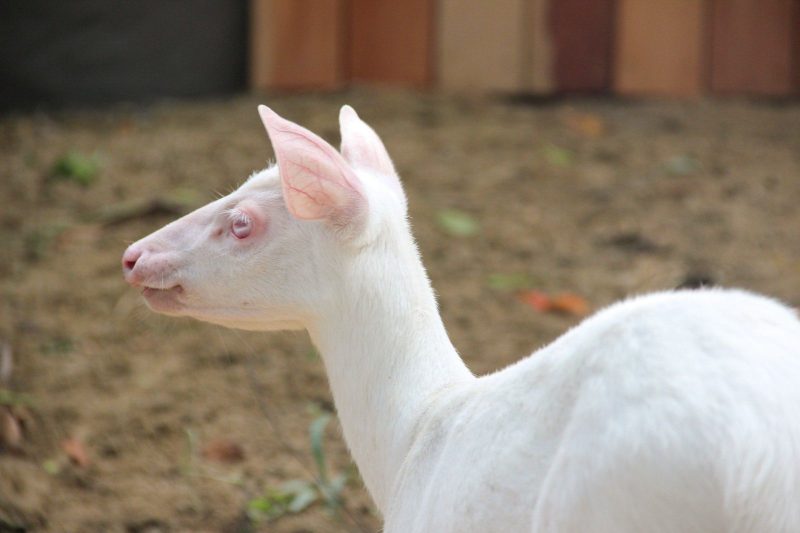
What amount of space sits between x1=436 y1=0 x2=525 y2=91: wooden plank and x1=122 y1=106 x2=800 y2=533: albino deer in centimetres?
429

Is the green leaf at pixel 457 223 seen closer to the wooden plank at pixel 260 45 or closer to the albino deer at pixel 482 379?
the wooden plank at pixel 260 45

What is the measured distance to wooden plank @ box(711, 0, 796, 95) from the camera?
7770 millimetres

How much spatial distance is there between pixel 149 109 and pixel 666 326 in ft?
19.6

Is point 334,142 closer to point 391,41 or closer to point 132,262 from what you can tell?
point 391,41

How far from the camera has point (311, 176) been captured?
2.91 m

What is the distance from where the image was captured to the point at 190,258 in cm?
323

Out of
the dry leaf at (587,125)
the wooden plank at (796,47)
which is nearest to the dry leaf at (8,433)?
the dry leaf at (587,125)

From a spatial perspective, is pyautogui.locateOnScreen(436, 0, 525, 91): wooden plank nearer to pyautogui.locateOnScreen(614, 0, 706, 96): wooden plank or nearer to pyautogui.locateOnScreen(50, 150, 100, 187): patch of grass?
pyautogui.locateOnScreen(614, 0, 706, 96): wooden plank

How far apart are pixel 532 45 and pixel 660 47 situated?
776 mm

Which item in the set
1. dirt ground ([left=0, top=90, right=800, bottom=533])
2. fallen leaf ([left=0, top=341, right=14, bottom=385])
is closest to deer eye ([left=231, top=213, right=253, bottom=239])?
dirt ground ([left=0, top=90, right=800, bottom=533])

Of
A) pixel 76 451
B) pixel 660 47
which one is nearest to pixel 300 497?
pixel 76 451

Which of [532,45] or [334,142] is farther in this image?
[532,45]

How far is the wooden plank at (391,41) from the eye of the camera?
7.64m

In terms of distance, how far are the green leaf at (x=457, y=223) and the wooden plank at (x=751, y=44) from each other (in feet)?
7.24
